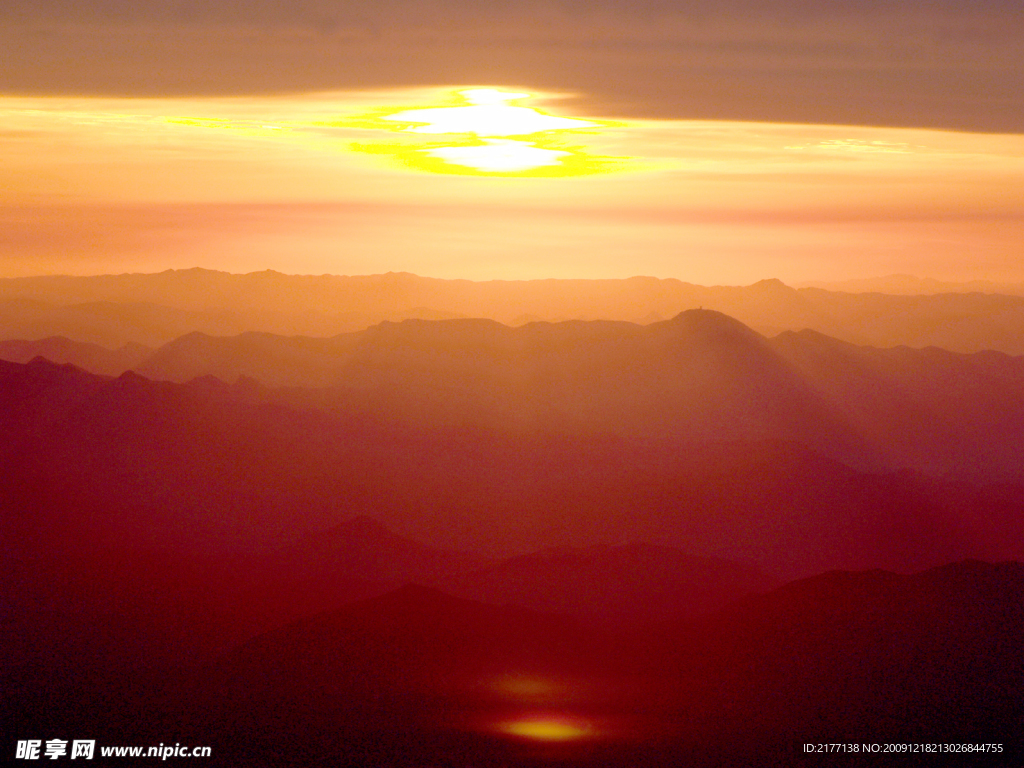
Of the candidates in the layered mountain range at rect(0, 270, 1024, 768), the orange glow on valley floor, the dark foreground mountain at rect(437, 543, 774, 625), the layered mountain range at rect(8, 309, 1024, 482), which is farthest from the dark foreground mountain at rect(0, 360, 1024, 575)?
the orange glow on valley floor

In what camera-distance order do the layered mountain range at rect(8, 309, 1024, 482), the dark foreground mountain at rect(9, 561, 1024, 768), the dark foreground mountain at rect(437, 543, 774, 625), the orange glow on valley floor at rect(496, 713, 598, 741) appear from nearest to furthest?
the orange glow on valley floor at rect(496, 713, 598, 741)
the dark foreground mountain at rect(9, 561, 1024, 768)
the dark foreground mountain at rect(437, 543, 774, 625)
the layered mountain range at rect(8, 309, 1024, 482)

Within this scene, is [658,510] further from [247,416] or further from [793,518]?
[247,416]

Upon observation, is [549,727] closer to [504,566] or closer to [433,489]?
[504,566]

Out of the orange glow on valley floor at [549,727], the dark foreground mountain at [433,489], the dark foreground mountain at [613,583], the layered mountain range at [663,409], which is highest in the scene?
the layered mountain range at [663,409]

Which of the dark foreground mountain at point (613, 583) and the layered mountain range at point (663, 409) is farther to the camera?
the layered mountain range at point (663, 409)

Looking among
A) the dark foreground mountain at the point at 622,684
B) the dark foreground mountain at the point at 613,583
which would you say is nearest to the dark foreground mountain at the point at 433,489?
the dark foreground mountain at the point at 613,583

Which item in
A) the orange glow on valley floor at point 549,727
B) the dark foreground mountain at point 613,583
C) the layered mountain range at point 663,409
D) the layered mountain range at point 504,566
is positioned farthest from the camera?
the layered mountain range at point 663,409

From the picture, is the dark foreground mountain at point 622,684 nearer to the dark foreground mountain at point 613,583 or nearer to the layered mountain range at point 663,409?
the dark foreground mountain at point 613,583

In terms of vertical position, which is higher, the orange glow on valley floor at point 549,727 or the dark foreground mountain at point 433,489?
the dark foreground mountain at point 433,489

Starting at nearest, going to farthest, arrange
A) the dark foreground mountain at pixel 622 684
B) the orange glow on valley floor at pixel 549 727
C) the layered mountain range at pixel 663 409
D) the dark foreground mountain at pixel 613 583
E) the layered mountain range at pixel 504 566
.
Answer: the orange glow on valley floor at pixel 549 727 → the dark foreground mountain at pixel 622 684 → the layered mountain range at pixel 504 566 → the dark foreground mountain at pixel 613 583 → the layered mountain range at pixel 663 409

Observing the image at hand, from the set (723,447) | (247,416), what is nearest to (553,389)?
(723,447)

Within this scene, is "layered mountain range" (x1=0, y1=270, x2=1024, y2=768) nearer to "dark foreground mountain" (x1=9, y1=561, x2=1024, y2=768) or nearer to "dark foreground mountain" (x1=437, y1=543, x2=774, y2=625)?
"dark foreground mountain" (x1=9, y1=561, x2=1024, y2=768)
